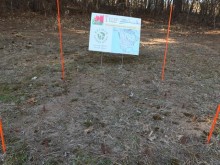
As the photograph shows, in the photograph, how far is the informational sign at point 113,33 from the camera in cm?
548

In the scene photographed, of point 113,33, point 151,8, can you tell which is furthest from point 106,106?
point 151,8

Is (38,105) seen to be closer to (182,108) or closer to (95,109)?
(95,109)

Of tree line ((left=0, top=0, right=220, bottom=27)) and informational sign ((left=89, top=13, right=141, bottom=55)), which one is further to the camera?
tree line ((left=0, top=0, right=220, bottom=27))

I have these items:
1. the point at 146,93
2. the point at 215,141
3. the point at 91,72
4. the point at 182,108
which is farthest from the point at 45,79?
the point at 215,141

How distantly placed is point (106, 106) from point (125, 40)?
2097mm

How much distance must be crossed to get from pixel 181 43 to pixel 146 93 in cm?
443

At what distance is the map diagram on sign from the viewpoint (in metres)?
5.58

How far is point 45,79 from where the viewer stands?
16.1ft

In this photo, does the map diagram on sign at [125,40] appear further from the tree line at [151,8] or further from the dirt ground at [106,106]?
the tree line at [151,8]

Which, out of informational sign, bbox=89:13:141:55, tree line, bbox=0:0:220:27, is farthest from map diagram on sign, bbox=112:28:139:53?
tree line, bbox=0:0:220:27

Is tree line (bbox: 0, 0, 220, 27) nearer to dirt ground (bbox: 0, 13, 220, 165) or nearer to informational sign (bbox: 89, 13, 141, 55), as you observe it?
dirt ground (bbox: 0, 13, 220, 165)

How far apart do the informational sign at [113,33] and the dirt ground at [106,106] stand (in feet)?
1.32

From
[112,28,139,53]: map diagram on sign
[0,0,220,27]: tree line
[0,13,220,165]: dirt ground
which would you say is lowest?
[0,13,220,165]: dirt ground

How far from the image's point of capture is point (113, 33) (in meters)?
5.55
